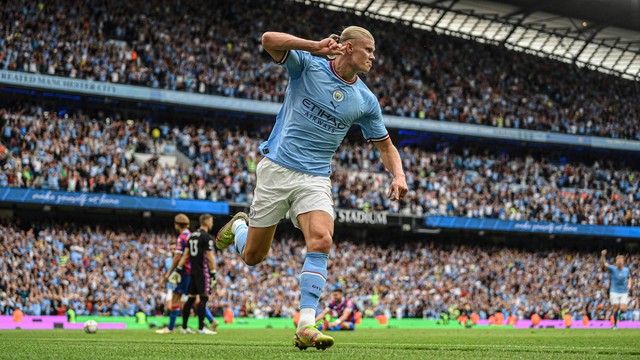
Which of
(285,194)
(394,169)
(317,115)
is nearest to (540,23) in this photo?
(394,169)

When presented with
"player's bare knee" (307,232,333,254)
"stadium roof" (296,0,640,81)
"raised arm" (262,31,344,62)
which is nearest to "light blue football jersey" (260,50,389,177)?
"raised arm" (262,31,344,62)

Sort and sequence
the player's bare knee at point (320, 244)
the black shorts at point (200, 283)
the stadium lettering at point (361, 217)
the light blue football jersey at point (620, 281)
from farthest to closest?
the stadium lettering at point (361, 217) < the light blue football jersey at point (620, 281) < the black shorts at point (200, 283) < the player's bare knee at point (320, 244)

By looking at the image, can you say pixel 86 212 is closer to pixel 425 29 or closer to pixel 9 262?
pixel 9 262

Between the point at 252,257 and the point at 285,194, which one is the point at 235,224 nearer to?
the point at 252,257

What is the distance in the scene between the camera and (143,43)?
39188mm

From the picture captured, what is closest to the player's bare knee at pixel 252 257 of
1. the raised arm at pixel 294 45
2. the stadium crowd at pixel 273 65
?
the raised arm at pixel 294 45

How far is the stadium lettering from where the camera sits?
128 feet

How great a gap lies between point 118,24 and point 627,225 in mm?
31505

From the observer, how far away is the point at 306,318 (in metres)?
6.91

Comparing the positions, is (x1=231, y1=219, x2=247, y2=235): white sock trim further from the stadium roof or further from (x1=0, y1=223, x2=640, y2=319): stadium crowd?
the stadium roof

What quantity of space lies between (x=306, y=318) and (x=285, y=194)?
121cm

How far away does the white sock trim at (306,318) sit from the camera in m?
6.87

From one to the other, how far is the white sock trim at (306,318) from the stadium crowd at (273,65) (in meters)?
30.9

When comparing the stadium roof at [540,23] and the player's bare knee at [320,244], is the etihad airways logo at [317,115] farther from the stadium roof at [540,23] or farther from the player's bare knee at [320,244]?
the stadium roof at [540,23]
